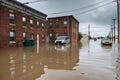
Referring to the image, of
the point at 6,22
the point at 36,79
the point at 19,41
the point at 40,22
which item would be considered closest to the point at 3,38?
the point at 6,22

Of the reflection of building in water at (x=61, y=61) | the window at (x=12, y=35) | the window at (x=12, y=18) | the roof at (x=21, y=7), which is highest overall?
the roof at (x=21, y=7)

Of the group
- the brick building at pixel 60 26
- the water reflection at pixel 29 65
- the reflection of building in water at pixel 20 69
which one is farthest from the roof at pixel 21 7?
the reflection of building in water at pixel 20 69

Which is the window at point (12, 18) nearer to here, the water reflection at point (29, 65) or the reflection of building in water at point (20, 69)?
the water reflection at point (29, 65)

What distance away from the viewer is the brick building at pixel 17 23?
74.8ft

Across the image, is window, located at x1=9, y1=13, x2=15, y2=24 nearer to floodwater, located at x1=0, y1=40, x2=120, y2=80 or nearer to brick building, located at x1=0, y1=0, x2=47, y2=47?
brick building, located at x1=0, y1=0, x2=47, y2=47

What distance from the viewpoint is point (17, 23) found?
2633cm

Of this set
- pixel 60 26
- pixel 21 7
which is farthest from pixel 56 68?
pixel 60 26

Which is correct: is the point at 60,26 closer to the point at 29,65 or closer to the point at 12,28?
the point at 12,28

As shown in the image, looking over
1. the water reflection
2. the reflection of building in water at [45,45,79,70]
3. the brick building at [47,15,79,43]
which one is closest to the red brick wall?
the water reflection

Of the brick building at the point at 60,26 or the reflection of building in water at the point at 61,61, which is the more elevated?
the brick building at the point at 60,26

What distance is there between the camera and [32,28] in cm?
3203

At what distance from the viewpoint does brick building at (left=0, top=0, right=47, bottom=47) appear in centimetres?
2281

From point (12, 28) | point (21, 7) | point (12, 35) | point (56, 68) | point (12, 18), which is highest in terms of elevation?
point (21, 7)

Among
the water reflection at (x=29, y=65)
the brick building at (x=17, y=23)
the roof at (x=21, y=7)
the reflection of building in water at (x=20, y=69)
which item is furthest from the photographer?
the roof at (x=21, y=7)
